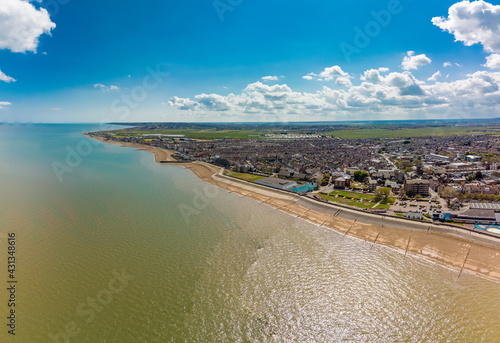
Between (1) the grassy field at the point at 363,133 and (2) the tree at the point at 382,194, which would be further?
(1) the grassy field at the point at 363,133

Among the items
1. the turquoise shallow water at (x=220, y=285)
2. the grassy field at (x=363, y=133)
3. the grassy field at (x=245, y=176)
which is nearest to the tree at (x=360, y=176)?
the grassy field at (x=245, y=176)

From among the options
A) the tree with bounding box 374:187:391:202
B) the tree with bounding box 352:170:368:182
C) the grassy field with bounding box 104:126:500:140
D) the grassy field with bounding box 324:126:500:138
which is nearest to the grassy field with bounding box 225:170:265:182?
the tree with bounding box 352:170:368:182

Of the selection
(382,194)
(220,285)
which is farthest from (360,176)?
(220,285)

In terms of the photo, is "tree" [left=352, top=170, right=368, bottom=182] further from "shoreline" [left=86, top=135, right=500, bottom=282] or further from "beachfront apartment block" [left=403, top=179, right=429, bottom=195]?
"shoreline" [left=86, top=135, right=500, bottom=282]

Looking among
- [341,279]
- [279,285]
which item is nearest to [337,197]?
[341,279]

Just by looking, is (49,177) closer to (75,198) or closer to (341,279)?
(75,198)

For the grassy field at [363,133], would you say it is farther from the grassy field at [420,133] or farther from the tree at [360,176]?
the tree at [360,176]

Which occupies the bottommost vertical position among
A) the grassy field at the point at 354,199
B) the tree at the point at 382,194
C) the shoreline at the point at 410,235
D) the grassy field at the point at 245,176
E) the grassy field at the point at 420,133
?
the shoreline at the point at 410,235
